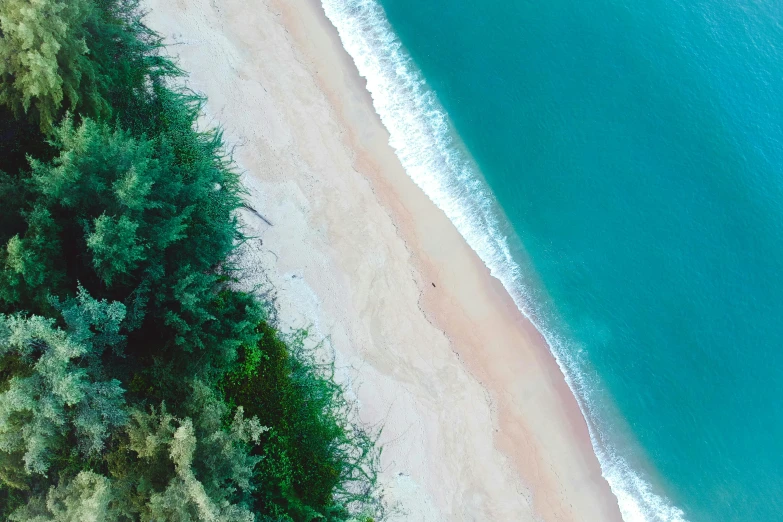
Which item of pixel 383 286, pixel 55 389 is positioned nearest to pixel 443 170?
pixel 383 286

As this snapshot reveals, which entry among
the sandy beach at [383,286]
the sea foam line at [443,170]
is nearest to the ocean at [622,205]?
the sea foam line at [443,170]

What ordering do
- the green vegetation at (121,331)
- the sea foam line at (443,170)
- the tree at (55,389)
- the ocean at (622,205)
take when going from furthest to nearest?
the ocean at (622,205) → the sea foam line at (443,170) → the green vegetation at (121,331) → the tree at (55,389)

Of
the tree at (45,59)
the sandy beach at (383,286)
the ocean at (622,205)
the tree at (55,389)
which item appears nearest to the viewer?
the tree at (55,389)

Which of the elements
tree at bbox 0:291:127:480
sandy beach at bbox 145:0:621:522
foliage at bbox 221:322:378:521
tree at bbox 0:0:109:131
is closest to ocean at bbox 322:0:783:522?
sandy beach at bbox 145:0:621:522

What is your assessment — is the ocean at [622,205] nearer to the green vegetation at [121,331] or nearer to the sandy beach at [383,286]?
the sandy beach at [383,286]

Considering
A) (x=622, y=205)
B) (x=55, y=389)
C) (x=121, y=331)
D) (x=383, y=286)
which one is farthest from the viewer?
(x=622, y=205)

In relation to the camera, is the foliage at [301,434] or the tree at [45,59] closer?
the tree at [45,59]

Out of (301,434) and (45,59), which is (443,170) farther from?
(45,59)
